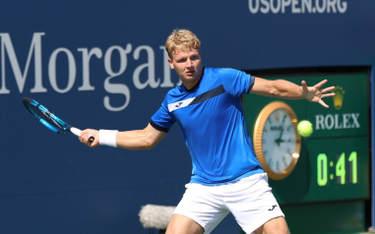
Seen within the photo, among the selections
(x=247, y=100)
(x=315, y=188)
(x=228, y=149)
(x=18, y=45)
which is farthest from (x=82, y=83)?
(x=315, y=188)

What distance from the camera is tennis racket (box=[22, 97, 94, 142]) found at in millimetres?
4535

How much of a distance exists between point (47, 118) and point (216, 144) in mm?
1202

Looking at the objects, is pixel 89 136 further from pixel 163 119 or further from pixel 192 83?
pixel 192 83

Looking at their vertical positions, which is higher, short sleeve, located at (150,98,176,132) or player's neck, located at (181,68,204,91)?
player's neck, located at (181,68,204,91)

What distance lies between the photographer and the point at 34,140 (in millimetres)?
5305

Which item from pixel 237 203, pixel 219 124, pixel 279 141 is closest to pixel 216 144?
pixel 219 124

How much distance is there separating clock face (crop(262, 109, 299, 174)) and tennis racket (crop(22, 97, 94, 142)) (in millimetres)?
1979

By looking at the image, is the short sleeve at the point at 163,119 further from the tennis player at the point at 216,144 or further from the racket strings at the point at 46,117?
the racket strings at the point at 46,117

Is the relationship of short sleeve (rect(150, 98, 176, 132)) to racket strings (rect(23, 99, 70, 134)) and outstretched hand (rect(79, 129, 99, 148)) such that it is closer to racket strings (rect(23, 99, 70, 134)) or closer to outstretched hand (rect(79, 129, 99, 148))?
outstretched hand (rect(79, 129, 99, 148))

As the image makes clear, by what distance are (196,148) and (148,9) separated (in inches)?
71.5

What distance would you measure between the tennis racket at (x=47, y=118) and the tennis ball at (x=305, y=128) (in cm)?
211

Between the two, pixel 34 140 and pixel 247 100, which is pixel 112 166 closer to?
pixel 34 140

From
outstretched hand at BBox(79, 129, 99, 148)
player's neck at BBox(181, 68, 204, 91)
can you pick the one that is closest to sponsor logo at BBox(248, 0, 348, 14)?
player's neck at BBox(181, 68, 204, 91)

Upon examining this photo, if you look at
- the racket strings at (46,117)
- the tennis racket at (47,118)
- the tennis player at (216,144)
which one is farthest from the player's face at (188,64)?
the racket strings at (46,117)
